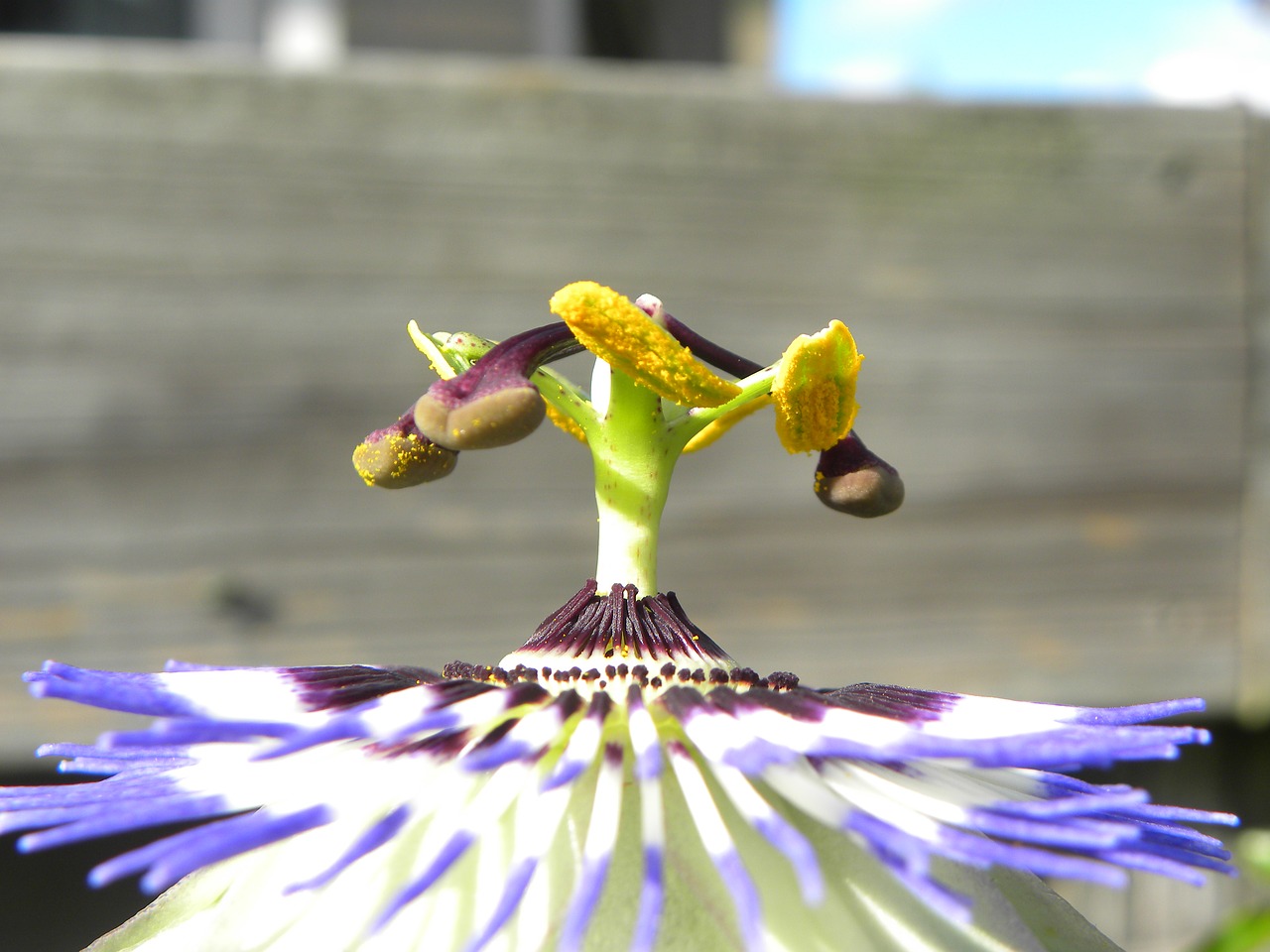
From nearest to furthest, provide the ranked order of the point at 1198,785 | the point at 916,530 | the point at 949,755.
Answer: the point at 949,755 → the point at 916,530 → the point at 1198,785

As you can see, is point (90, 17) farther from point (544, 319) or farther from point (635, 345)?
point (635, 345)

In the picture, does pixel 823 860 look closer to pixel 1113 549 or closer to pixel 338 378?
pixel 338 378

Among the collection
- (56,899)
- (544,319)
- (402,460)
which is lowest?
(56,899)

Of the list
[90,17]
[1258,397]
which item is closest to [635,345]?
[1258,397]

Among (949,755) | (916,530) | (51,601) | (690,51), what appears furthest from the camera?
(690,51)

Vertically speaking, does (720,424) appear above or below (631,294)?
below

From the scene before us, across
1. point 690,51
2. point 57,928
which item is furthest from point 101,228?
point 690,51

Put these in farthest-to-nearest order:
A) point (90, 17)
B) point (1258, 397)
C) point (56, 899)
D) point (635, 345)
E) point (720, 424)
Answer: point (90, 17), point (1258, 397), point (56, 899), point (720, 424), point (635, 345)

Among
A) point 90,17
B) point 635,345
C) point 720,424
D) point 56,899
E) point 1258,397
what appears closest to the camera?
point 635,345
